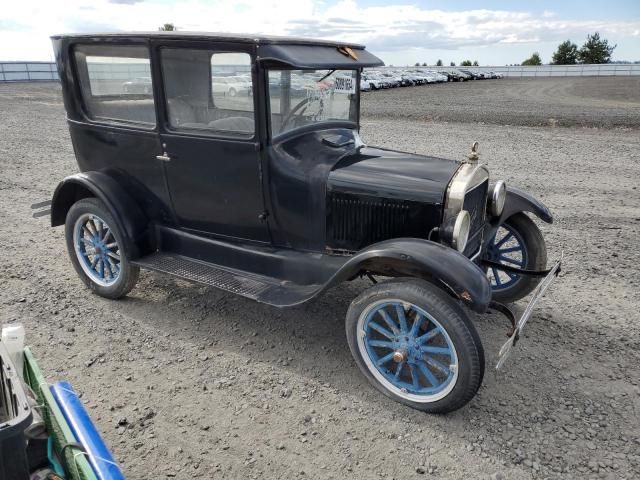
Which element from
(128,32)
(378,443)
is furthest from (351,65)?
(378,443)

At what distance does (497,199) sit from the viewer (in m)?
3.62

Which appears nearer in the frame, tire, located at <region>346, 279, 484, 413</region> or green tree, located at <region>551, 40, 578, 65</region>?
tire, located at <region>346, 279, 484, 413</region>

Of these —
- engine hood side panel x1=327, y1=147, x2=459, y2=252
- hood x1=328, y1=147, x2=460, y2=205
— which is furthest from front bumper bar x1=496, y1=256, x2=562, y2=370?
hood x1=328, y1=147, x2=460, y2=205

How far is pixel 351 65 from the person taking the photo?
3434 mm

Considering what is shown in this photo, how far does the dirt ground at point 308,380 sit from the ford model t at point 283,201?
11.2 inches

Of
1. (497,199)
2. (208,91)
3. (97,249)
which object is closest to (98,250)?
(97,249)

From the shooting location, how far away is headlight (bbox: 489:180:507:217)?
3611mm

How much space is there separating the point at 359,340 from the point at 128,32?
2.68 meters

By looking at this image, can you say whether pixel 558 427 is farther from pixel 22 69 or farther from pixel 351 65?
pixel 22 69

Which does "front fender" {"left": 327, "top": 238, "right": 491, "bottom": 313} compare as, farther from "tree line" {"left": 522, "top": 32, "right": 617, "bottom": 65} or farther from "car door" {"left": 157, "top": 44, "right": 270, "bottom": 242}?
"tree line" {"left": 522, "top": 32, "right": 617, "bottom": 65}

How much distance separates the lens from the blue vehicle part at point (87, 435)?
1.99m

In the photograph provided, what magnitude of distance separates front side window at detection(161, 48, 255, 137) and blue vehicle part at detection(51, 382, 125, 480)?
6.13ft

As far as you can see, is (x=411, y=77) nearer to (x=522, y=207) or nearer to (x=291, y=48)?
(x=522, y=207)

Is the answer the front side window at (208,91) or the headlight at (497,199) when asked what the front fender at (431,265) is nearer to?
the headlight at (497,199)
